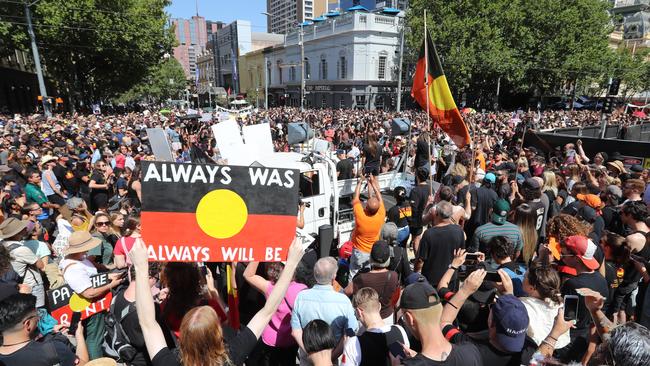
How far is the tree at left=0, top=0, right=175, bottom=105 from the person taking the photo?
3012 centimetres

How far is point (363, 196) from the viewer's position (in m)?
8.88

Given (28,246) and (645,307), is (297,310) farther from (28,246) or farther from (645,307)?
(28,246)

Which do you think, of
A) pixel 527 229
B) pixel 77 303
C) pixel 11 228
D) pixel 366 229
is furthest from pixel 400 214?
pixel 11 228

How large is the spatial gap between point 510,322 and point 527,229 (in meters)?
2.77

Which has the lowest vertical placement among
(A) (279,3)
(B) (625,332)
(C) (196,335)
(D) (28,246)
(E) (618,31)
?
(D) (28,246)

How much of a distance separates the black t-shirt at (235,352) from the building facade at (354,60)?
1891 inches

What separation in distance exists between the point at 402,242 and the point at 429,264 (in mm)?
1496

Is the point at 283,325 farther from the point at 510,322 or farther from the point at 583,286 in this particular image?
the point at 583,286

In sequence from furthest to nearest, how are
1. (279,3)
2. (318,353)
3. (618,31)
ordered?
1. (279,3)
2. (618,31)
3. (318,353)

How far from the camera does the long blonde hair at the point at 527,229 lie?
185 inches

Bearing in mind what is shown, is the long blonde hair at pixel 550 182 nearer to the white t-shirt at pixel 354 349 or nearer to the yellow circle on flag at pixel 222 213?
the white t-shirt at pixel 354 349

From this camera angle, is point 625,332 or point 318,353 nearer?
point 625,332

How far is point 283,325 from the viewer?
322 centimetres

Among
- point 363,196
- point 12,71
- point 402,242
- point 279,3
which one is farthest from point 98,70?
point 279,3
